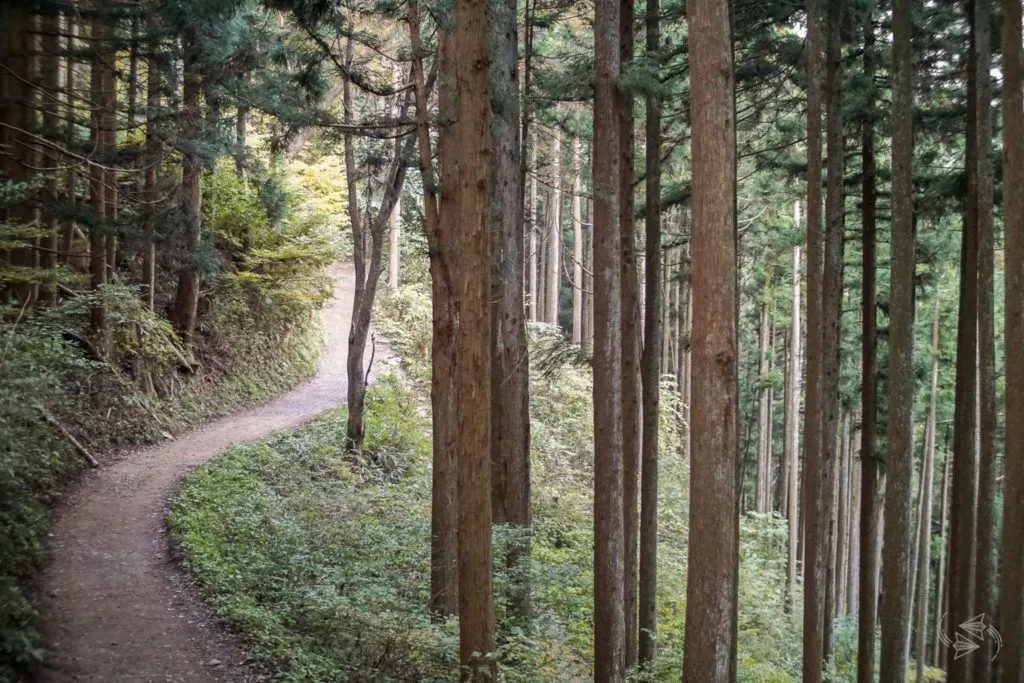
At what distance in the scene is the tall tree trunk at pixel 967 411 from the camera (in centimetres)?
1027

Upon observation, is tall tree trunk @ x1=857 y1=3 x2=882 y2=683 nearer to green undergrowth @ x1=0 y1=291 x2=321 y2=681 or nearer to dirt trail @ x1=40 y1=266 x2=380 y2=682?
dirt trail @ x1=40 y1=266 x2=380 y2=682

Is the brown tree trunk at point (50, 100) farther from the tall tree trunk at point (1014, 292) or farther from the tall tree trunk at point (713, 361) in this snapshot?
the tall tree trunk at point (1014, 292)

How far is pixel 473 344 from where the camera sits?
20.1ft

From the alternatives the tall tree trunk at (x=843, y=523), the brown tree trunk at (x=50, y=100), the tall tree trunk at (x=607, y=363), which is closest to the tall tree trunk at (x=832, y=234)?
the tall tree trunk at (x=607, y=363)

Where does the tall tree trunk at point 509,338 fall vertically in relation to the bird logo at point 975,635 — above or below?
above

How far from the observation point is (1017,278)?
7.98 m

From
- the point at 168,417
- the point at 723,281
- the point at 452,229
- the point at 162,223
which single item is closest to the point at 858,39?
Result: the point at 452,229

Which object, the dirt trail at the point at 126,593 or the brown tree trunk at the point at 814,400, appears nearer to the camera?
the dirt trail at the point at 126,593

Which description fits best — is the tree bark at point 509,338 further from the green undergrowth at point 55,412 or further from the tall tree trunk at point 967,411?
the tall tree trunk at point 967,411

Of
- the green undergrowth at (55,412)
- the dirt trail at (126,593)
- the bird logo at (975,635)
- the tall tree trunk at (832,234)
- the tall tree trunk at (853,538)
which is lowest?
the tall tree trunk at (853,538)

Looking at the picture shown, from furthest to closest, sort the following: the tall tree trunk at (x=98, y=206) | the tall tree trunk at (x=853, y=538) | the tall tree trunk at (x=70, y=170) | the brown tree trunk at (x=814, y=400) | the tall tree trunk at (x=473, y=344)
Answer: the tall tree trunk at (x=853, y=538), the tall tree trunk at (x=98, y=206), the tall tree trunk at (x=70, y=170), the brown tree trunk at (x=814, y=400), the tall tree trunk at (x=473, y=344)

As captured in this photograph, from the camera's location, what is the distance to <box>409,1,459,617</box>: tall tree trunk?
8.48 m

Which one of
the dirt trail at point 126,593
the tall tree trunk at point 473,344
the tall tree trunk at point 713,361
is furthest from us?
the dirt trail at point 126,593

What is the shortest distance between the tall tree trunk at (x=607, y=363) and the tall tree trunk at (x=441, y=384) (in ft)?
5.57
